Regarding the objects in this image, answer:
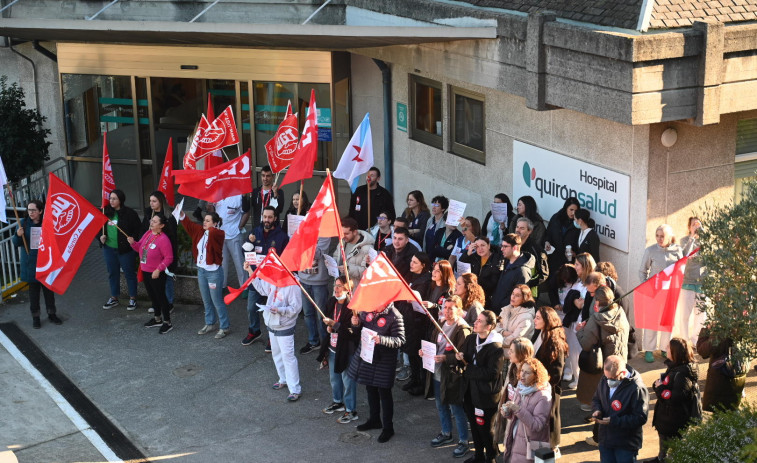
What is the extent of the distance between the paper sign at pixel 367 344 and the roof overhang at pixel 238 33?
5056mm

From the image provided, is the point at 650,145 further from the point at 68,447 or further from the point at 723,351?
the point at 68,447

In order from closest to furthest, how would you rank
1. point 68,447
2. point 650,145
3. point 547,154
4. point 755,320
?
1. point 755,320
2. point 68,447
3. point 650,145
4. point 547,154

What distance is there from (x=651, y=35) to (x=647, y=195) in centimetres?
195

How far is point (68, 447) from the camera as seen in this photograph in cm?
1144

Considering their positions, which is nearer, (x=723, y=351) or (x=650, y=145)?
(x=723, y=351)

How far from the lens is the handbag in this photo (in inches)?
434

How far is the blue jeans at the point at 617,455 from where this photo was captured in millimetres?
9711

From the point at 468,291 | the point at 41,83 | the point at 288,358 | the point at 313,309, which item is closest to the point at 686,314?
the point at 468,291

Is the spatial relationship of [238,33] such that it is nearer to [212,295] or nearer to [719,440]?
[212,295]

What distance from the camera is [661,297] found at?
10.2 m

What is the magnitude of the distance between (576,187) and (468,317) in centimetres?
340

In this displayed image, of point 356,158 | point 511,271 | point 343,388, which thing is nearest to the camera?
point 343,388

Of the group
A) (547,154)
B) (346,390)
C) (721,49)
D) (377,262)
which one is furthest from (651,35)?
(346,390)

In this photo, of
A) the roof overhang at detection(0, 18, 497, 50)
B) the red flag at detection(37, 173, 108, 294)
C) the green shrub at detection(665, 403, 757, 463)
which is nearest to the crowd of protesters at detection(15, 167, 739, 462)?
the green shrub at detection(665, 403, 757, 463)
